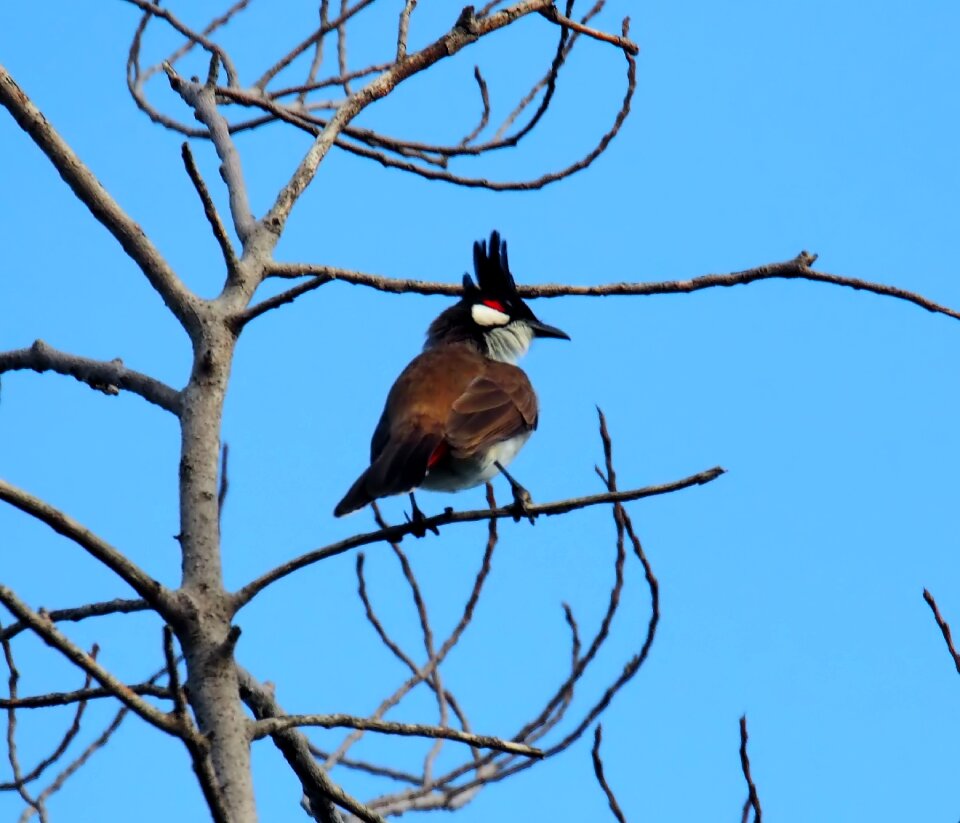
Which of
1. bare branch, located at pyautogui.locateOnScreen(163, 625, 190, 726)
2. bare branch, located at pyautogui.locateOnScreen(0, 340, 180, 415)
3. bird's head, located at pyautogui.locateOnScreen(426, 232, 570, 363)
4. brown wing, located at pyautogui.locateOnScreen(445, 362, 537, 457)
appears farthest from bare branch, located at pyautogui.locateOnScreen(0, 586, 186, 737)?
bird's head, located at pyautogui.locateOnScreen(426, 232, 570, 363)

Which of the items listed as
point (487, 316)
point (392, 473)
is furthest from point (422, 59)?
point (487, 316)

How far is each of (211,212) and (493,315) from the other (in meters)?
2.97

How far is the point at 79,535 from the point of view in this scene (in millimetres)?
2219

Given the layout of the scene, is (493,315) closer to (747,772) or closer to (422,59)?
(422,59)

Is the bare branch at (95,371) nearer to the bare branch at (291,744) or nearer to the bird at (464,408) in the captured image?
the bare branch at (291,744)

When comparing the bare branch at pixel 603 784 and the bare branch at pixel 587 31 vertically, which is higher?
the bare branch at pixel 587 31

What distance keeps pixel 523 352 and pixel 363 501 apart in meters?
2.20

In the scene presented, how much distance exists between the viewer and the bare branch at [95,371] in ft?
9.76

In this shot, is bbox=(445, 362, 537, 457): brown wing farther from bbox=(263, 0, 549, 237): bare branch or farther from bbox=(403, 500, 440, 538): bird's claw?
bbox=(263, 0, 549, 237): bare branch

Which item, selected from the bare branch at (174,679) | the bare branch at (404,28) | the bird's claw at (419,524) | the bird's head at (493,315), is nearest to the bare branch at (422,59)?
the bare branch at (404,28)

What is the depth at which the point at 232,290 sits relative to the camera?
10.0 ft

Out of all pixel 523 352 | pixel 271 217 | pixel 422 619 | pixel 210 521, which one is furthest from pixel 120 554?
pixel 523 352

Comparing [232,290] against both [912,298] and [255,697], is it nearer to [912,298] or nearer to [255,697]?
[255,697]

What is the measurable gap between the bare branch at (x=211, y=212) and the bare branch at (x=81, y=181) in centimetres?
16
